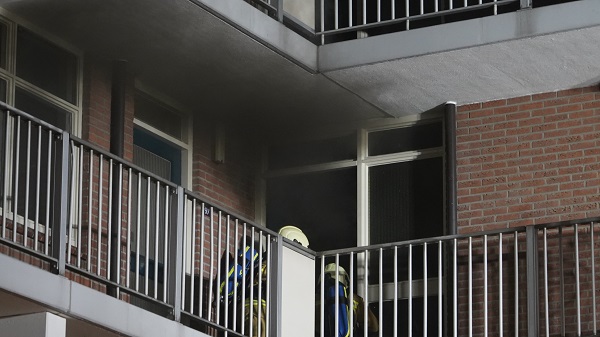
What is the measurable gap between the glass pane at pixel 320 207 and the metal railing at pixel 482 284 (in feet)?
1.81

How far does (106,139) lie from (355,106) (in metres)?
2.54

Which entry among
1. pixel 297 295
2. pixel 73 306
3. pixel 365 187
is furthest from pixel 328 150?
pixel 73 306

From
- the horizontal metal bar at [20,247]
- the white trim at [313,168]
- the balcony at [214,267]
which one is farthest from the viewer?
the white trim at [313,168]

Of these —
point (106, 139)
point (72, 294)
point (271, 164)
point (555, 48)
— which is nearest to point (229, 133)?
point (271, 164)

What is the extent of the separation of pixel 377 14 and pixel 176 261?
3.82 m

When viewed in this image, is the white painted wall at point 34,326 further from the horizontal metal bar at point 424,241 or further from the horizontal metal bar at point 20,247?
the horizontal metal bar at point 424,241

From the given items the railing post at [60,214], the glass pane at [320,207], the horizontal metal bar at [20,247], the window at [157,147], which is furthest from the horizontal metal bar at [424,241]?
the horizontal metal bar at [20,247]

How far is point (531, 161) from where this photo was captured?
70.2ft

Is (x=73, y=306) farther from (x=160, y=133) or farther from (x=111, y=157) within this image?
(x=160, y=133)

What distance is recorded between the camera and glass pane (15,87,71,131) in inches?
785

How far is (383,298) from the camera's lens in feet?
70.9

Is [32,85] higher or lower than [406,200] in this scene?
higher

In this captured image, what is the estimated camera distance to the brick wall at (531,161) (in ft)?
69.5

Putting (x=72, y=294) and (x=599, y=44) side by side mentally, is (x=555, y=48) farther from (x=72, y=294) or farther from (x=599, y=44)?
(x=72, y=294)
